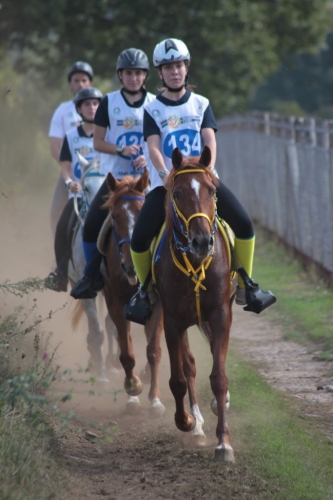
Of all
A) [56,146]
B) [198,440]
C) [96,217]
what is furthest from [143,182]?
[56,146]

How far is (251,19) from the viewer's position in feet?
83.2

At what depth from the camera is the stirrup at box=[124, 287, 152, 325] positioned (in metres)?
6.58

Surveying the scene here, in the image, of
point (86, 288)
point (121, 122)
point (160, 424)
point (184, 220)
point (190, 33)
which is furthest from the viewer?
point (190, 33)

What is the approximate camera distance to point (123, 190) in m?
7.39

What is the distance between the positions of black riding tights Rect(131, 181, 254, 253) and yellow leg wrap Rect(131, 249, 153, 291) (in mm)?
38

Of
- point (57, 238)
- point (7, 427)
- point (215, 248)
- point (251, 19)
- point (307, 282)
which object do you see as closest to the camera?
point (7, 427)

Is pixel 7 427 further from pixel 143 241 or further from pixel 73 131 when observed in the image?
pixel 73 131

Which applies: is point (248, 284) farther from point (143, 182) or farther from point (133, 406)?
point (133, 406)

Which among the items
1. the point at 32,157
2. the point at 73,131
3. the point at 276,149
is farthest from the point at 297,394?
the point at 32,157

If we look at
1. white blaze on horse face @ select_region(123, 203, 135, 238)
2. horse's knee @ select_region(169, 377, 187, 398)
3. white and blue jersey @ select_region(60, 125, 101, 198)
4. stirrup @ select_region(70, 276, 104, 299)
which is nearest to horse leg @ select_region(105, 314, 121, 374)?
stirrup @ select_region(70, 276, 104, 299)

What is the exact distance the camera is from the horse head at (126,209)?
7109 millimetres

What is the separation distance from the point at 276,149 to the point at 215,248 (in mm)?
10668

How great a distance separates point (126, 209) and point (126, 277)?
0.61m

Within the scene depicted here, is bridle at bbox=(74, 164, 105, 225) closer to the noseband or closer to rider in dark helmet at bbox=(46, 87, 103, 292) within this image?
rider in dark helmet at bbox=(46, 87, 103, 292)
